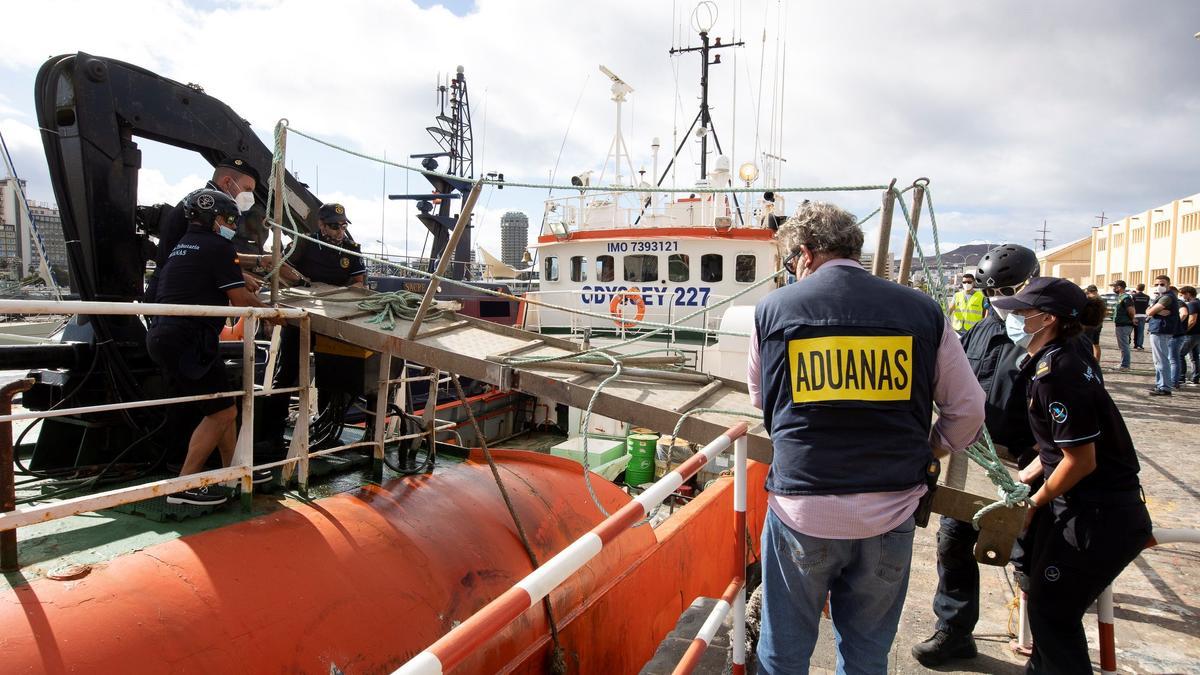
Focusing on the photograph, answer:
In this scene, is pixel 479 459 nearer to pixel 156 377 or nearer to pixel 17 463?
pixel 156 377

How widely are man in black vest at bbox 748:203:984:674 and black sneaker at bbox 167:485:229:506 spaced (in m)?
2.59

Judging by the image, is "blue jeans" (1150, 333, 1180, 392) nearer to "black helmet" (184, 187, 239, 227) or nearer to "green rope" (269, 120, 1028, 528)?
"green rope" (269, 120, 1028, 528)

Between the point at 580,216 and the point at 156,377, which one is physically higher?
the point at 580,216

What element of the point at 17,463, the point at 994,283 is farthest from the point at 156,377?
the point at 994,283

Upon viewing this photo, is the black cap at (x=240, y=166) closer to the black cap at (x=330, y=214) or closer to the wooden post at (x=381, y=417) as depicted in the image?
the black cap at (x=330, y=214)

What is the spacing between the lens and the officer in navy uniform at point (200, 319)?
3047 mm

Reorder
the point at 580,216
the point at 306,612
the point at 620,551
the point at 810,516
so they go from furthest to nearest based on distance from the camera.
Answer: the point at 580,216, the point at 620,551, the point at 306,612, the point at 810,516

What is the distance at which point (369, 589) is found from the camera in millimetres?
2902

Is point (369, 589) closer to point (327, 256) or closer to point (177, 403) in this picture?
point (177, 403)

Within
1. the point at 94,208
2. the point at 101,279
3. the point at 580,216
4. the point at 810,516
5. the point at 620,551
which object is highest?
the point at 580,216

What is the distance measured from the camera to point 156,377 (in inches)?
145

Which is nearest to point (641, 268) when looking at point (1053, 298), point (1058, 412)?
point (1053, 298)

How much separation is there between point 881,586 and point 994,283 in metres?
2.94

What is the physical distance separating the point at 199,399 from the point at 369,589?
1.14 meters
